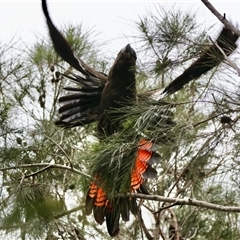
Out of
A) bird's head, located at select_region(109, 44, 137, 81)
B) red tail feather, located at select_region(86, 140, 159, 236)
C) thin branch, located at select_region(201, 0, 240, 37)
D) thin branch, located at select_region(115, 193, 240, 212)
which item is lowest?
thin branch, located at select_region(115, 193, 240, 212)

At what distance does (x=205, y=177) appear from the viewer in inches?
96.0

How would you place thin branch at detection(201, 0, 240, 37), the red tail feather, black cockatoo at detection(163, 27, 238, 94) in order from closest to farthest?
thin branch at detection(201, 0, 240, 37)
black cockatoo at detection(163, 27, 238, 94)
the red tail feather

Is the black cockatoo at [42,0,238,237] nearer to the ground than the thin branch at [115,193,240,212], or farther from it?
farther from it

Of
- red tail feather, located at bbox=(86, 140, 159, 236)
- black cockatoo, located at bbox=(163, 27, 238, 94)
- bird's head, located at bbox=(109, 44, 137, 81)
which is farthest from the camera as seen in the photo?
bird's head, located at bbox=(109, 44, 137, 81)

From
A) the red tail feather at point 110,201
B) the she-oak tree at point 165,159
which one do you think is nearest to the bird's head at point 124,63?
the she-oak tree at point 165,159

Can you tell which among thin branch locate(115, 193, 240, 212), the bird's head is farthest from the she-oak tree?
the bird's head

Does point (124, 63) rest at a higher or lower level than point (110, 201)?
higher

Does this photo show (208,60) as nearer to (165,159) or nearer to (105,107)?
(165,159)

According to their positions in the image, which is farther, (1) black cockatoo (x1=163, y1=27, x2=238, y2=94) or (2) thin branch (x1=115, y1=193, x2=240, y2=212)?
(1) black cockatoo (x1=163, y1=27, x2=238, y2=94)

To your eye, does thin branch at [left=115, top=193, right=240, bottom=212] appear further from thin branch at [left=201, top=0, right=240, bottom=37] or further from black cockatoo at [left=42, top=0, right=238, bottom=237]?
thin branch at [left=201, top=0, right=240, bottom=37]

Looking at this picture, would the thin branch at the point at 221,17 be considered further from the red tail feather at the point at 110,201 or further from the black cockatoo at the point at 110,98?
the red tail feather at the point at 110,201

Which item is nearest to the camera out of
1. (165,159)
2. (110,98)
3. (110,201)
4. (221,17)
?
(221,17)

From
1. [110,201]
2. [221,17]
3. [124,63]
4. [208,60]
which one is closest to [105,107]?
[124,63]

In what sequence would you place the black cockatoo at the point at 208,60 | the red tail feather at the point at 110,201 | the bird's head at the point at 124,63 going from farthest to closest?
the bird's head at the point at 124,63 < the red tail feather at the point at 110,201 < the black cockatoo at the point at 208,60
